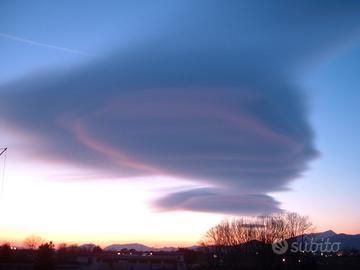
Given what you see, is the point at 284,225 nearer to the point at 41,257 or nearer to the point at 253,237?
the point at 253,237

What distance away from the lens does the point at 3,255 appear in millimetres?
129500

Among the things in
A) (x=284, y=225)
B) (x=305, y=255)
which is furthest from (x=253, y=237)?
(x=305, y=255)

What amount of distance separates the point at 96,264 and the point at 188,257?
5857cm

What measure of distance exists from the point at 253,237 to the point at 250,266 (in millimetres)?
14445

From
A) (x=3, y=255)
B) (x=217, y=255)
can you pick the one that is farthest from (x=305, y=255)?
(x=3, y=255)

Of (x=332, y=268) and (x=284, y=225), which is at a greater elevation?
(x=284, y=225)

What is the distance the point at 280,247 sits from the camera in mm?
114375

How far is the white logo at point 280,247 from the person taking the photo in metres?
111

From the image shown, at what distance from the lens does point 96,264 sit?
13938cm

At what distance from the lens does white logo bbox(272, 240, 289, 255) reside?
111 meters

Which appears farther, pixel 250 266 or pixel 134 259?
pixel 134 259

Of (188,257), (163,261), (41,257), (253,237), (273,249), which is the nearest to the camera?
(41,257)

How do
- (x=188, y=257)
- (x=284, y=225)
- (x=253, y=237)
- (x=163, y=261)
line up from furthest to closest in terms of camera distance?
1. (x=188, y=257)
2. (x=163, y=261)
3. (x=253, y=237)
4. (x=284, y=225)

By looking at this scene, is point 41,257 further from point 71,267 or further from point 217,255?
point 217,255
